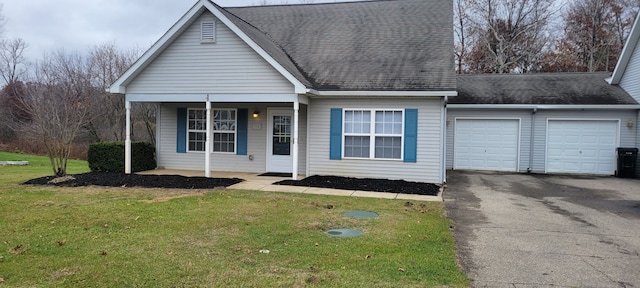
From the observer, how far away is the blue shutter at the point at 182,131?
14.7 m

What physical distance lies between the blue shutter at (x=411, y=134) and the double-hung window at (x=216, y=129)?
223 inches

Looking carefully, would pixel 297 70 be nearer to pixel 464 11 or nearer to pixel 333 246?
pixel 333 246

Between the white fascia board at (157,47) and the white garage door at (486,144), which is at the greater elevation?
the white fascia board at (157,47)

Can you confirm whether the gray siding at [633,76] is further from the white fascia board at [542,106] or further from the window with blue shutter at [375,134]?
the window with blue shutter at [375,134]

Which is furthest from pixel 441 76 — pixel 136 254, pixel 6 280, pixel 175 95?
pixel 6 280

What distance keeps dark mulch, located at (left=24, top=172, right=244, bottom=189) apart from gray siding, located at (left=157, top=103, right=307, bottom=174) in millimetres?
2212

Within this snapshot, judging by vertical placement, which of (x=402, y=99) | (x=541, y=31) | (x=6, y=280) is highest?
(x=541, y=31)

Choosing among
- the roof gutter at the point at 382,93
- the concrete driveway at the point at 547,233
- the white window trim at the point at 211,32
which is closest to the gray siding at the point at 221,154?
the roof gutter at the point at 382,93

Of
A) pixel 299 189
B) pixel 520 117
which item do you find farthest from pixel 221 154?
pixel 520 117

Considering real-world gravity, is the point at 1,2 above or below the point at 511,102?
above

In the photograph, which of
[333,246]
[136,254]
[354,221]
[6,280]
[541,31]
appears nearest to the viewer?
[6,280]

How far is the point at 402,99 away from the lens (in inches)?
490

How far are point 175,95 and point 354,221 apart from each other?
792 centimetres

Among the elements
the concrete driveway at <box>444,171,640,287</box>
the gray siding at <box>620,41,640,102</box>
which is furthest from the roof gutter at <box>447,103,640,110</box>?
the concrete driveway at <box>444,171,640,287</box>
